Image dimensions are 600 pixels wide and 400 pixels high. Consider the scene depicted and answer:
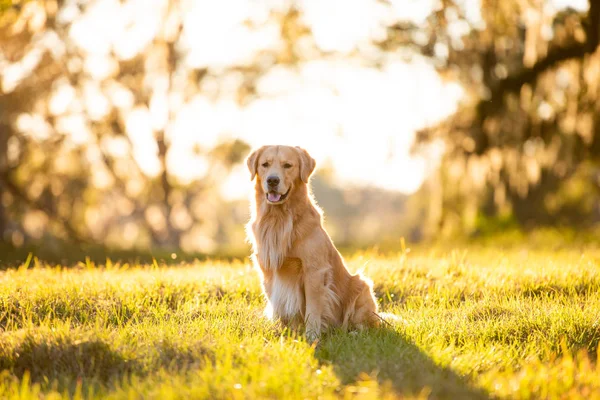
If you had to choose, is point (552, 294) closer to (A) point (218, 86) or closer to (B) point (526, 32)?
(B) point (526, 32)

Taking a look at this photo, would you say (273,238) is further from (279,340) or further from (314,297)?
(279,340)

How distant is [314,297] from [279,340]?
58 cm

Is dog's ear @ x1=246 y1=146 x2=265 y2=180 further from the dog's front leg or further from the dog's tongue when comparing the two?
the dog's front leg

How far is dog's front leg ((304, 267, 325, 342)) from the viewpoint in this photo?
17.5 ft

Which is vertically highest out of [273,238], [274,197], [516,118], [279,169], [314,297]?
[516,118]

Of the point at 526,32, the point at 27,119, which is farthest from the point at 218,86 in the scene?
the point at 526,32

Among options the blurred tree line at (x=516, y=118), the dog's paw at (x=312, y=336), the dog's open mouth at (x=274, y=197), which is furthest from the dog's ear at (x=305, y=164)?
the blurred tree line at (x=516, y=118)

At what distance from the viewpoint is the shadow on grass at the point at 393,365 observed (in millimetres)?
3846

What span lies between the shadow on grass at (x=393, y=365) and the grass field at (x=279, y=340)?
0.01m

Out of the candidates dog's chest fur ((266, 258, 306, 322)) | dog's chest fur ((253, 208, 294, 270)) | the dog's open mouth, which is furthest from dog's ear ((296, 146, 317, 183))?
dog's chest fur ((266, 258, 306, 322))

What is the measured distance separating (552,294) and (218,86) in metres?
15.8

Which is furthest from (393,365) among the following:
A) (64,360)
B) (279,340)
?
(64,360)

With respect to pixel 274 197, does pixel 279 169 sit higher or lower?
higher

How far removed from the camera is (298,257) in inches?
214
